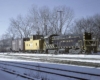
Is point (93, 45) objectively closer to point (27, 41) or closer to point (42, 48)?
point (42, 48)

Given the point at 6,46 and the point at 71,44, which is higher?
the point at 71,44

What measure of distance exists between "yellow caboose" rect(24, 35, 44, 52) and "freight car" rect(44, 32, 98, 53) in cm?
265

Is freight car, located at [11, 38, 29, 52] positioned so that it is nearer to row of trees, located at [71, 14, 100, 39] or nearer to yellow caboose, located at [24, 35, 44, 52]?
yellow caboose, located at [24, 35, 44, 52]

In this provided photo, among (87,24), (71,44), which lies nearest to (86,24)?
(87,24)

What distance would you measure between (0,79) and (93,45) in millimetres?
19992

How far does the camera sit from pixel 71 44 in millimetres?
29453

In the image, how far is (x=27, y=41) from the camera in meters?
41.1

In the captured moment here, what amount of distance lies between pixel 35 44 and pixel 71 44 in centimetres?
1042

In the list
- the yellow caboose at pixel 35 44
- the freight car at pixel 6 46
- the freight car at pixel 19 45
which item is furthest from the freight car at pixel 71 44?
the freight car at pixel 6 46

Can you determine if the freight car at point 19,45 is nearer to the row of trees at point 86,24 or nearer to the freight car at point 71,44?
the freight car at point 71,44

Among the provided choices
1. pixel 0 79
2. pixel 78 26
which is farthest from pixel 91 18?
pixel 0 79

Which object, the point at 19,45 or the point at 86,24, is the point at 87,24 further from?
the point at 19,45

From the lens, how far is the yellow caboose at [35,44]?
36750 millimetres

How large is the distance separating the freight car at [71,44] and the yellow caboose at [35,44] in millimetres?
2646
